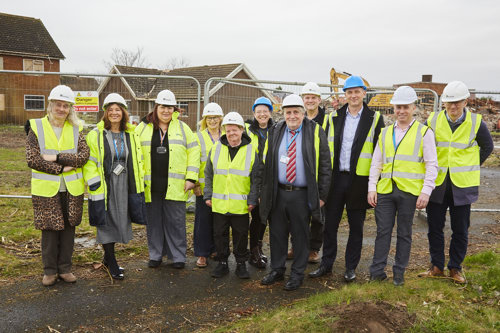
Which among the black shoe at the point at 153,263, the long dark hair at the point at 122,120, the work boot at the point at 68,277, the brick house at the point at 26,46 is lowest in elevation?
the black shoe at the point at 153,263

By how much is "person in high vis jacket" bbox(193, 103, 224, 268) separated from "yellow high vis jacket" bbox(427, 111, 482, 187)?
9.31 ft

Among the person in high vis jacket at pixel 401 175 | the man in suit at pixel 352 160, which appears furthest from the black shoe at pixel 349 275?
the person in high vis jacket at pixel 401 175

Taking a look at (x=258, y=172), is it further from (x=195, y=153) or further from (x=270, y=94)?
(x=270, y=94)

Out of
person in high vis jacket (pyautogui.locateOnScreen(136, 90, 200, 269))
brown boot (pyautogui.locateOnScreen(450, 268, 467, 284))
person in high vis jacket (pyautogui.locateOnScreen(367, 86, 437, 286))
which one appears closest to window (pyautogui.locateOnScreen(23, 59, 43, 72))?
person in high vis jacket (pyautogui.locateOnScreen(136, 90, 200, 269))

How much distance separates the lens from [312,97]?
17.5 ft

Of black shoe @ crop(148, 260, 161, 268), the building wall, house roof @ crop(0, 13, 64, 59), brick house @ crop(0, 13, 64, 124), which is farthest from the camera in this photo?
house roof @ crop(0, 13, 64, 59)

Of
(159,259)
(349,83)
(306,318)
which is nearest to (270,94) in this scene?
(349,83)

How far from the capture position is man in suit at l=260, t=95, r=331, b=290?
455 cm

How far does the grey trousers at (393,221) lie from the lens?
173 inches

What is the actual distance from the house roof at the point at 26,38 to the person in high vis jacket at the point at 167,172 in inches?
1281

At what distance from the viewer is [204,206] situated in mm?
5340

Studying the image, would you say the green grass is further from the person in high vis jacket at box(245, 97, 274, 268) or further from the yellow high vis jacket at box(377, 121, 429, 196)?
the person in high vis jacket at box(245, 97, 274, 268)

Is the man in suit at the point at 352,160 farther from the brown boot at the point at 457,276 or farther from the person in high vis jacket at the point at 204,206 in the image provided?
the person in high vis jacket at the point at 204,206

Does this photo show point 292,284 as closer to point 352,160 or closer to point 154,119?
point 352,160
